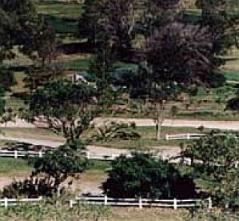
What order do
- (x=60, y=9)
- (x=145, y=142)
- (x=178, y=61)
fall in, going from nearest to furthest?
(x=145, y=142), (x=178, y=61), (x=60, y=9)

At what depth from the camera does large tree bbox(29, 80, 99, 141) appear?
46094 mm

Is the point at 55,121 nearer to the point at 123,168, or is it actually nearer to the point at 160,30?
the point at 123,168

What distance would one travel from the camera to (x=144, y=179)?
3744 centimetres

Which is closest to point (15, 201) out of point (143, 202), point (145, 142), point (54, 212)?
point (54, 212)

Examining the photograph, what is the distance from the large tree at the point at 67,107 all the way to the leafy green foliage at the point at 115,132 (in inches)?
86.6

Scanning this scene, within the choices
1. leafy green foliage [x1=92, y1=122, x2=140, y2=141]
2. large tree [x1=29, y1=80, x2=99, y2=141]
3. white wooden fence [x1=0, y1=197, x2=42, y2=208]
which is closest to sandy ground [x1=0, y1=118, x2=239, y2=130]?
leafy green foliage [x1=92, y1=122, x2=140, y2=141]

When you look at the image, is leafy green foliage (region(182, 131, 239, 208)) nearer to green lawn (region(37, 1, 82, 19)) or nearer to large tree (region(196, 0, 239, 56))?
large tree (region(196, 0, 239, 56))

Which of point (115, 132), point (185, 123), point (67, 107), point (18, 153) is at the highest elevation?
point (67, 107)

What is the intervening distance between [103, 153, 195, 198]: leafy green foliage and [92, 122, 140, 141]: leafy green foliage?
1043 centimetres

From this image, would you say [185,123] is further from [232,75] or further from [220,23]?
[220,23]

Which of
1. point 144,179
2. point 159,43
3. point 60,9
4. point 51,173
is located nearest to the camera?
point 144,179

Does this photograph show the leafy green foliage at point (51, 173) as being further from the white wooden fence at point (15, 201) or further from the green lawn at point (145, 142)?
the green lawn at point (145, 142)

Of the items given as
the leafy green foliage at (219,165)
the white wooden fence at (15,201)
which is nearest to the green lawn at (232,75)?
the leafy green foliage at (219,165)

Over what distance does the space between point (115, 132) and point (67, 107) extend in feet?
18.4
